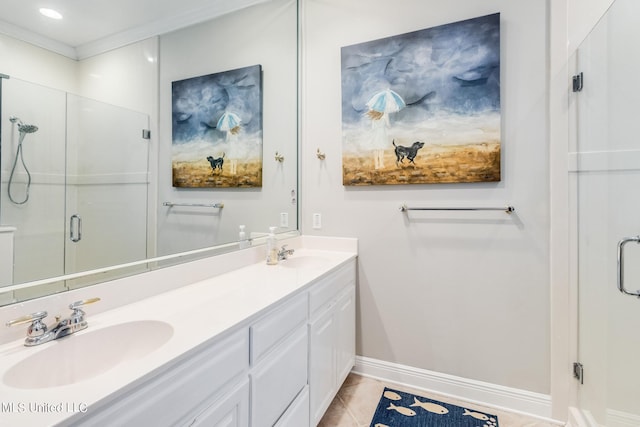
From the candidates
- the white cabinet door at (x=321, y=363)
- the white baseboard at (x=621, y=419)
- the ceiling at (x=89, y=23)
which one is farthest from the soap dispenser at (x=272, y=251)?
the white baseboard at (x=621, y=419)

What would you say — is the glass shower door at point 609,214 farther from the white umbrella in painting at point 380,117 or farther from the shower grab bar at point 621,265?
the white umbrella in painting at point 380,117

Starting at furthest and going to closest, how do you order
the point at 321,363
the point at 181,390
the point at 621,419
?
1. the point at 321,363
2. the point at 621,419
3. the point at 181,390

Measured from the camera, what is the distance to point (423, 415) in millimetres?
1741

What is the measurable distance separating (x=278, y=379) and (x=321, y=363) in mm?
441

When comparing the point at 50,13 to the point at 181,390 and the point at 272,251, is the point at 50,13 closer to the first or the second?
the point at 181,390

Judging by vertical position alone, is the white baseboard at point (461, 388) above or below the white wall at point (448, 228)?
below

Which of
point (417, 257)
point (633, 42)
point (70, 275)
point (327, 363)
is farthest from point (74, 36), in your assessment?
point (633, 42)

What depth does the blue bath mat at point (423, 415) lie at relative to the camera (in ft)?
5.50

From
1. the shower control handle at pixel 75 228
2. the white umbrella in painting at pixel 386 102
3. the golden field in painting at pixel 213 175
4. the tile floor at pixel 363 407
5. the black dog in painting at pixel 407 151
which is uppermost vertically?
the white umbrella in painting at pixel 386 102

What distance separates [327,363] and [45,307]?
1.27 m

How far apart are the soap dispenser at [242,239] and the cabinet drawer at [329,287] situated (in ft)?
1.84

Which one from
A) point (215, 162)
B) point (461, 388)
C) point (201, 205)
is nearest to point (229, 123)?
point (215, 162)

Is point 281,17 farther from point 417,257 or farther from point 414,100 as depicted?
point 417,257

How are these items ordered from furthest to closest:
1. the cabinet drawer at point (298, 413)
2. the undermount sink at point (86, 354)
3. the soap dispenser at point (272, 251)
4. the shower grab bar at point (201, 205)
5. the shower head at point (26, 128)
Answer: the soap dispenser at point (272, 251) < the shower grab bar at point (201, 205) < the cabinet drawer at point (298, 413) < the shower head at point (26, 128) < the undermount sink at point (86, 354)
